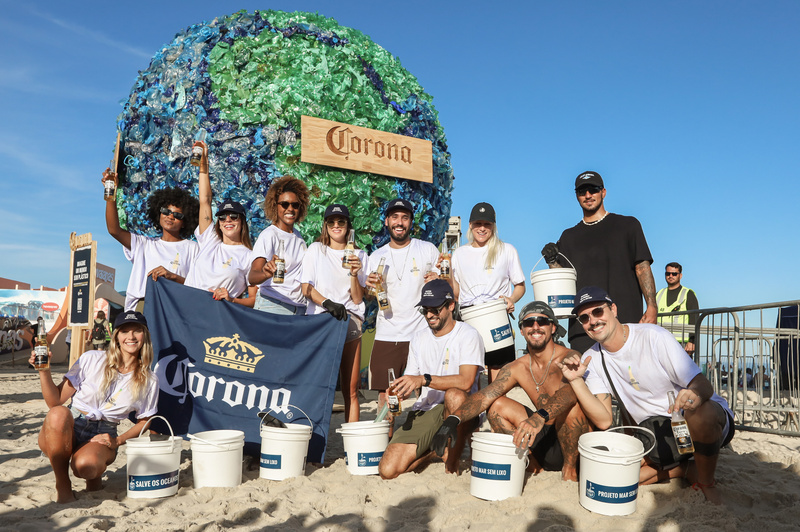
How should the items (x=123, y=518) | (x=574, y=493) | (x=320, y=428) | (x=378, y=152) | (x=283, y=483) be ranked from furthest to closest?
(x=378, y=152)
(x=320, y=428)
(x=283, y=483)
(x=574, y=493)
(x=123, y=518)

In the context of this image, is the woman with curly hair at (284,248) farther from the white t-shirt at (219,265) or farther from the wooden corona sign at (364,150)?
the wooden corona sign at (364,150)

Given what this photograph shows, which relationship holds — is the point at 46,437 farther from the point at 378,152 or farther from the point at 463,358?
the point at 378,152

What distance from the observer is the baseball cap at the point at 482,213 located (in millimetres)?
5375

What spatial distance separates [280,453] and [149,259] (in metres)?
2.38

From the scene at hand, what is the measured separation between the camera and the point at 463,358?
470 cm

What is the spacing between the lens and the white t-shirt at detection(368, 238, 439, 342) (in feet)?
17.4

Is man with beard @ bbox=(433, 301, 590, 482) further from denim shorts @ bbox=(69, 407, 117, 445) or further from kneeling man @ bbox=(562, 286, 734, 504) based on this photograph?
denim shorts @ bbox=(69, 407, 117, 445)

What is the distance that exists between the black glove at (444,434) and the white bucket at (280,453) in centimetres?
116

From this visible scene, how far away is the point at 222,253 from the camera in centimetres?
558

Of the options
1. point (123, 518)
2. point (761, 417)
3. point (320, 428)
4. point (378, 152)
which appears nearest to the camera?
point (123, 518)

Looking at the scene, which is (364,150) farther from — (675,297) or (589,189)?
(675,297)

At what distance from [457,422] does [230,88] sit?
4503 mm

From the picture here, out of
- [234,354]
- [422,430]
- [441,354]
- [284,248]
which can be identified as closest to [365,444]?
[422,430]

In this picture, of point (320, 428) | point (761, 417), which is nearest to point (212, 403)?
point (320, 428)
